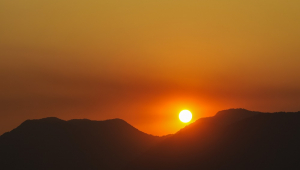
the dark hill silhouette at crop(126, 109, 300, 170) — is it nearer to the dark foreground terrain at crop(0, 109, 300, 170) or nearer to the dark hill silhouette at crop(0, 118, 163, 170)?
the dark foreground terrain at crop(0, 109, 300, 170)

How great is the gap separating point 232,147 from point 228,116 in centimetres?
4469

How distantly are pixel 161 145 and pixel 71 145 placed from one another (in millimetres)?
46789

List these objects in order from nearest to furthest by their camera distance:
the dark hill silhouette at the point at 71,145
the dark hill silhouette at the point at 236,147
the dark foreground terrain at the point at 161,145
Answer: the dark hill silhouette at the point at 236,147 < the dark foreground terrain at the point at 161,145 < the dark hill silhouette at the point at 71,145

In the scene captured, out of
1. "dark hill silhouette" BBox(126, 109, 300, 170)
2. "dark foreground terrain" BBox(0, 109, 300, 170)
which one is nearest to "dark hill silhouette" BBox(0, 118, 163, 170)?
"dark foreground terrain" BBox(0, 109, 300, 170)

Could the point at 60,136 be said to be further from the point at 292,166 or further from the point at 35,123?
the point at 292,166

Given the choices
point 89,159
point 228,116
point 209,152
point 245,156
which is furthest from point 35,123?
point 245,156

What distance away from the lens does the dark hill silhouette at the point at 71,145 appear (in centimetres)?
11975

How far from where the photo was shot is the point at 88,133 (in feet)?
442

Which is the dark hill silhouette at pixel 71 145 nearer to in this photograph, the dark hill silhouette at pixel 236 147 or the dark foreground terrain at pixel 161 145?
the dark foreground terrain at pixel 161 145

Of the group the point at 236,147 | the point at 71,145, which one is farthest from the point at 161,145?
the point at 71,145

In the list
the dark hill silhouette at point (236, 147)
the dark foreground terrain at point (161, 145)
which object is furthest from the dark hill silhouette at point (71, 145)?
the dark hill silhouette at point (236, 147)

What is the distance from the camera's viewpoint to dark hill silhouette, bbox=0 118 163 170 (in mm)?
119750

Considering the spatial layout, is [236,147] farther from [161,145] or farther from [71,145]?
[71,145]

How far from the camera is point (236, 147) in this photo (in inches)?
2825
